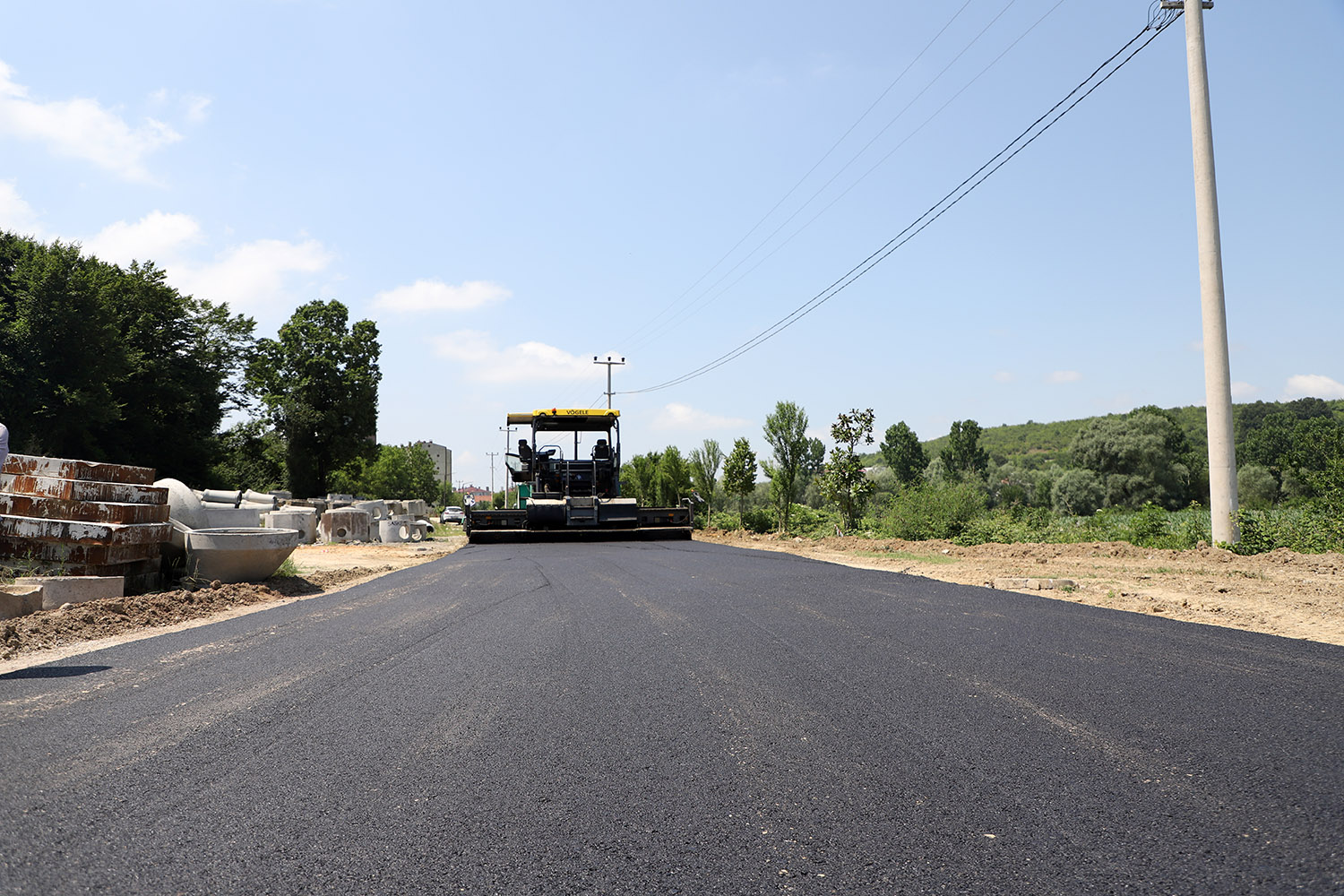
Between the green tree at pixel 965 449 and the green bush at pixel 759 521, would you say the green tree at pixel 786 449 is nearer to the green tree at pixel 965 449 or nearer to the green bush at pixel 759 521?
the green bush at pixel 759 521

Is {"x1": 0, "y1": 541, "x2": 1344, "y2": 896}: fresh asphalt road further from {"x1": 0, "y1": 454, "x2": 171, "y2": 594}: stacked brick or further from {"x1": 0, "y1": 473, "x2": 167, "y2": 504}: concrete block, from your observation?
{"x1": 0, "y1": 473, "x2": 167, "y2": 504}: concrete block

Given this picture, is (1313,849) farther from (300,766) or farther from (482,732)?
(300,766)

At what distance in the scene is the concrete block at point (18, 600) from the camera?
7422 mm

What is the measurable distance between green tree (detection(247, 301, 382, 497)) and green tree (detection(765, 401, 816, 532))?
23562 millimetres

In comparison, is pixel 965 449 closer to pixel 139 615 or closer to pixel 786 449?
pixel 786 449

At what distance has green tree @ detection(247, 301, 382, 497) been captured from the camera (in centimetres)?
3816

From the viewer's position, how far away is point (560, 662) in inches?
218

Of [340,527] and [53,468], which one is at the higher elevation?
[53,468]

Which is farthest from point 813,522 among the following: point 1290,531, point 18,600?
point 18,600

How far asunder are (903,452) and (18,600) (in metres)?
84.1

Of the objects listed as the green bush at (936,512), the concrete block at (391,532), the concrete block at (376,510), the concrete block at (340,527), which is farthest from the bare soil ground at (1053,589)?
the concrete block at (376,510)

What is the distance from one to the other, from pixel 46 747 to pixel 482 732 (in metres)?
2.07

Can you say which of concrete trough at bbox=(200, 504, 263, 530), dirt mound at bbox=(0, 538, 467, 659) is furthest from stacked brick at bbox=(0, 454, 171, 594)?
concrete trough at bbox=(200, 504, 263, 530)

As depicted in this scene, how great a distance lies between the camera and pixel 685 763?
139 inches
